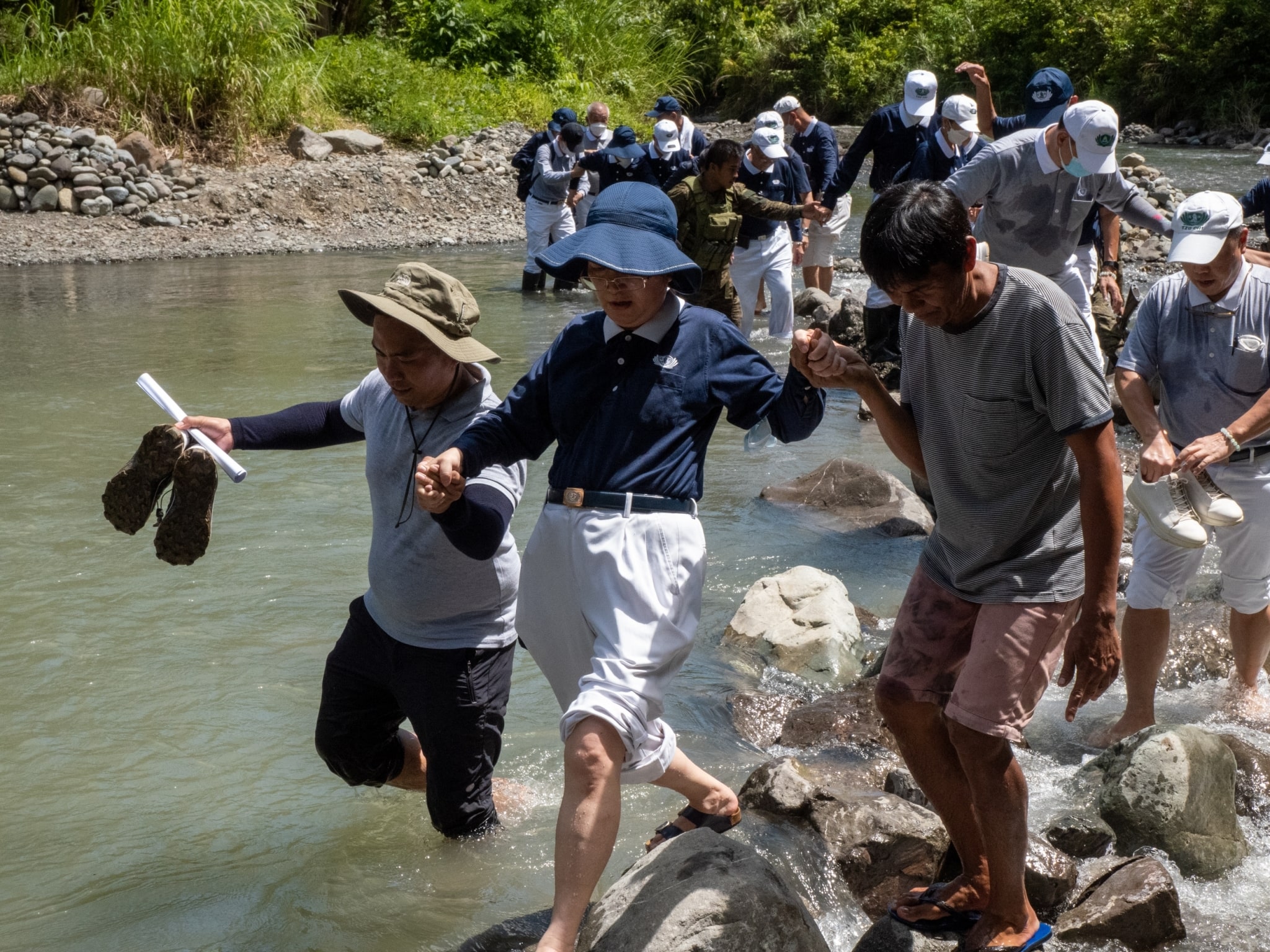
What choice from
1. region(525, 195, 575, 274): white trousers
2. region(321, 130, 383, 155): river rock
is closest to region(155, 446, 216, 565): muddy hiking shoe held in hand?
region(525, 195, 575, 274): white trousers

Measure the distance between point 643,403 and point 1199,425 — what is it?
217 cm

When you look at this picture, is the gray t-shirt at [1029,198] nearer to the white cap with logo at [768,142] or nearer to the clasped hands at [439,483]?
the clasped hands at [439,483]

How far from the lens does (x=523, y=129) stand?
25.2 metres

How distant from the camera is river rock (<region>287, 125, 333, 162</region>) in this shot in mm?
22047

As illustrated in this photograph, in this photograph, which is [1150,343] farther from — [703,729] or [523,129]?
[523,129]

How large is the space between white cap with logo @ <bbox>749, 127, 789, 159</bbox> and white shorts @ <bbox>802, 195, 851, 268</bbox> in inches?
93.4

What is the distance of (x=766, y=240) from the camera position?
10234 mm

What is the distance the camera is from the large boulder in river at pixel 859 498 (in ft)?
24.2

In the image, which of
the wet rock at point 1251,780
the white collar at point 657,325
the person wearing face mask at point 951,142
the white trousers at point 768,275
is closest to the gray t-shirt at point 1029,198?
the wet rock at point 1251,780

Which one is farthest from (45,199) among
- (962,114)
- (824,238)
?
(962,114)

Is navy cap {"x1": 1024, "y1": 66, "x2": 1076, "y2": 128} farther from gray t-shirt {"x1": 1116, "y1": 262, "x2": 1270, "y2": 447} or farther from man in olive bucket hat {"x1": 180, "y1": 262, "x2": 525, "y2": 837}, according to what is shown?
man in olive bucket hat {"x1": 180, "y1": 262, "x2": 525, "y2": 837}

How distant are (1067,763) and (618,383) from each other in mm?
2464

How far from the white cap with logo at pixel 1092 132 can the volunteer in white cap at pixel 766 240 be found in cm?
399

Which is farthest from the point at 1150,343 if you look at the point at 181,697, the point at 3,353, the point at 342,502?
the point at 3,353
